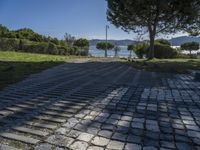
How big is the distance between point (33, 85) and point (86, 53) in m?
28.9

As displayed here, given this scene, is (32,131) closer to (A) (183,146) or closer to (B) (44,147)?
(B) (44,147)

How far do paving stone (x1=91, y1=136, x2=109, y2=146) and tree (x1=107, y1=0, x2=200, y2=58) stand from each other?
17826mm

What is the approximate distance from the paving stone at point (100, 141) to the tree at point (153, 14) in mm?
17826

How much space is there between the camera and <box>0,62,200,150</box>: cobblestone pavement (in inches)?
135

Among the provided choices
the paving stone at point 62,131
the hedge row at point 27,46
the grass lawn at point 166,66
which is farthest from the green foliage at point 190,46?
the paving stone at point 62,131

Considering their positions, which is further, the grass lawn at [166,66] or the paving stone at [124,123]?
the grass lawn at [166,66]

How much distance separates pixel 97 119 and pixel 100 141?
0.91 meters

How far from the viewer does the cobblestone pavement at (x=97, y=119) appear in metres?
3.43

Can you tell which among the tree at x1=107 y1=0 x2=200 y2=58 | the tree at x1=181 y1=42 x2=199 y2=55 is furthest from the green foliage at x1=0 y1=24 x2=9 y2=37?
the tree at x1=181 y1=42 x2=199 y2=55

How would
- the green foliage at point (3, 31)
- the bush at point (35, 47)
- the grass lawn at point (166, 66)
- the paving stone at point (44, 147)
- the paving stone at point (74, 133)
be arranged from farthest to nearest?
the green foliage at point (3, 31) → the bush at point (35, 47) → the grass lawn at point (166, 66) → the paving stone at point (74, 133) → the paving stone at point (44, 147)

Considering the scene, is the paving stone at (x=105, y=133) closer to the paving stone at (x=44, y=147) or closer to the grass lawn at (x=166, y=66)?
the paving stone at (x=44, y=147)

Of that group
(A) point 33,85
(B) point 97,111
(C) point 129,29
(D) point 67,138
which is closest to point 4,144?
(D) point 67,138

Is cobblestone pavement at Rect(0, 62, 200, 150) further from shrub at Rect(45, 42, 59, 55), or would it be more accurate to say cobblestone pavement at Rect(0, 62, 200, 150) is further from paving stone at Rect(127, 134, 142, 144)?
shrub at Rect(45, 42, 59, 55)

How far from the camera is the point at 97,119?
14.3 feet
